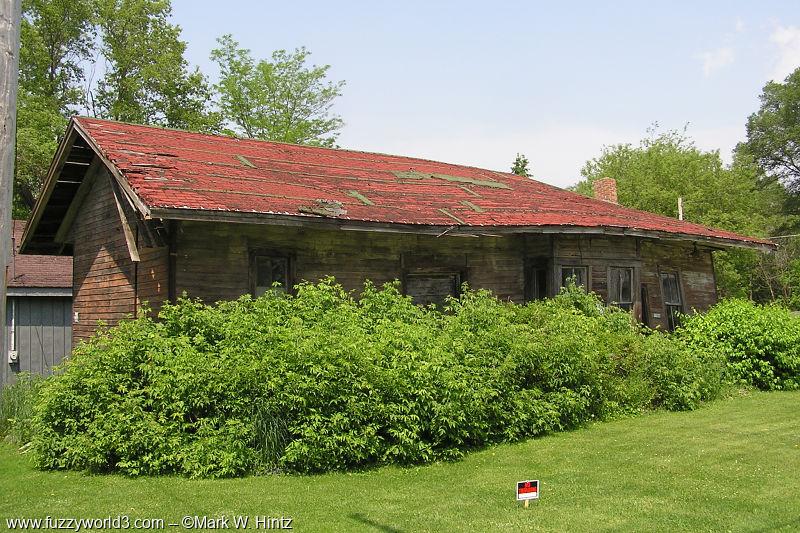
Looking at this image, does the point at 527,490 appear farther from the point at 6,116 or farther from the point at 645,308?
the point at 645,308

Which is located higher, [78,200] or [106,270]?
[78,200]

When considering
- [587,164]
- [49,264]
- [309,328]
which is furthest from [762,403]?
[587,164]

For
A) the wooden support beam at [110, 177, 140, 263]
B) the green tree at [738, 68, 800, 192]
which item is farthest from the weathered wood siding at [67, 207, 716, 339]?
the green tree at [738, 68, 800, 192]

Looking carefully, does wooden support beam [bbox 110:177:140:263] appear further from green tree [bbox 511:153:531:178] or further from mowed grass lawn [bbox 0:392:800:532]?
green tree [bbox 511:153:531:178]

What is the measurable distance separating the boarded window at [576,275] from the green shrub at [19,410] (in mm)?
9500

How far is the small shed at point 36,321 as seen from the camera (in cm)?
1678

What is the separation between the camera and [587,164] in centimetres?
5719

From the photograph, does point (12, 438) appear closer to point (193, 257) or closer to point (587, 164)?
point (193, 257)

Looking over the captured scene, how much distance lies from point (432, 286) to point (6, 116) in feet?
28.0

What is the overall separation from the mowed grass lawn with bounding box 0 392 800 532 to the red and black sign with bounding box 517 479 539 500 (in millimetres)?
214

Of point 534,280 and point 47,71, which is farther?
point 47,71

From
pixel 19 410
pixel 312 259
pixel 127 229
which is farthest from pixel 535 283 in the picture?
pixel 19 410

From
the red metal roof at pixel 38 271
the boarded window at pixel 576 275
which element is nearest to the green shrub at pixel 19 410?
the red metal roof at pixel 38 271

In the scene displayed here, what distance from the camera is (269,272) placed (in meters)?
12.6
